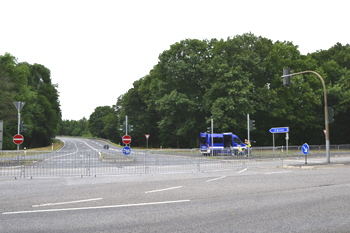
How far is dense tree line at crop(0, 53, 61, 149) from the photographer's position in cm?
4306

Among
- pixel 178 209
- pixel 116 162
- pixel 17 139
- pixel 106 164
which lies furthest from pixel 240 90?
pixel 178 209

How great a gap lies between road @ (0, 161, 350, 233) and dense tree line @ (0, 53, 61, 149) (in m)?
36.1

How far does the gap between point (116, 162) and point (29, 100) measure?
37954mm

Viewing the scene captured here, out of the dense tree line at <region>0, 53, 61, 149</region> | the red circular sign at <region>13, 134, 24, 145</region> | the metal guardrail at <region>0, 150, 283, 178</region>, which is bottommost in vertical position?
the metal guardrail at <region>0, 150, 283, 178</region>

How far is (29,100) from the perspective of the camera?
53.1 metres

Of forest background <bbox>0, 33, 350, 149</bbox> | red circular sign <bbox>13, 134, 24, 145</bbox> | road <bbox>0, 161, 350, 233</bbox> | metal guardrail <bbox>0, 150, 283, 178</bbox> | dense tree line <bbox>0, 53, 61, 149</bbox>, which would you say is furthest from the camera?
dense tree line <bbox>0, 53, 61, 149</bbox>

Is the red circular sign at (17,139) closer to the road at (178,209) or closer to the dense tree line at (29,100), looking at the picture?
the road at (178,209)

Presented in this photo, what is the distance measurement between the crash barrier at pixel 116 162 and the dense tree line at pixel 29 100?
2280cm

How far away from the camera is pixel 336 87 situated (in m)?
45.5

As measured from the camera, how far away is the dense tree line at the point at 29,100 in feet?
141

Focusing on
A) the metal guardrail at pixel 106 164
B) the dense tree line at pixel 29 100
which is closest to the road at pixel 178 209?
the metal guardrail at pixel 106 164

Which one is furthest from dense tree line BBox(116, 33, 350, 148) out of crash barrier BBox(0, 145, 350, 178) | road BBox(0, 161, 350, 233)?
road BBox(0, 161, 350, 233)

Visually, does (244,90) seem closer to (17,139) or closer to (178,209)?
(17,139)

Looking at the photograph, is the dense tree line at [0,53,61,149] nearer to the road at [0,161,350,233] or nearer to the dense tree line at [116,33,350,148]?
the dense tree line at [116,33,350,148]
